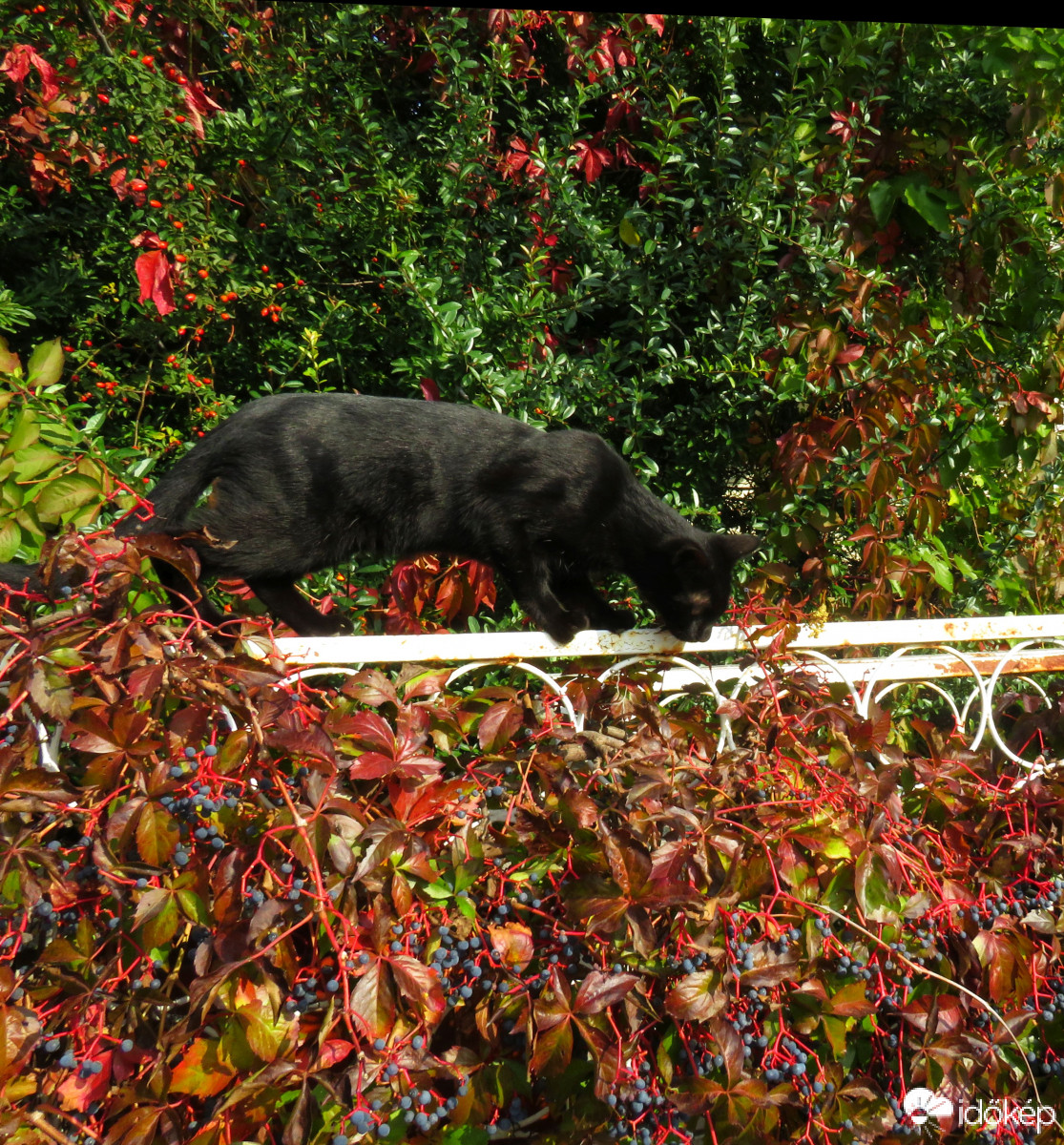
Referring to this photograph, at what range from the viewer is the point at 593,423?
3.04 m

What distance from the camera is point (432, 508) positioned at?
2316 millimetres

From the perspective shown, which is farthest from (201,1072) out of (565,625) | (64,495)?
(565,625)

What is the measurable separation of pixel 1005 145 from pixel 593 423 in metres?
1.52

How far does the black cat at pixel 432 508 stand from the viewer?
6.98 ft

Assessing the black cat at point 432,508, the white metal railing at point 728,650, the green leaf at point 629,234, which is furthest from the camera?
the green leaf at point 629,234

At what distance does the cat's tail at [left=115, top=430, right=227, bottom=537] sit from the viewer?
6.54ft

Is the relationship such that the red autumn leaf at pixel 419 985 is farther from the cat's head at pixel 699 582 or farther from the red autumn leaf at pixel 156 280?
the red autumn leaf at pixel 156 280

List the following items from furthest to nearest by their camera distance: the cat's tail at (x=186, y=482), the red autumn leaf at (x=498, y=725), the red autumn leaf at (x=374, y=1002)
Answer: the cat's tail at (x=186, y=482) → the red autumn leaf at (x=498, y=725) → the red autumn leaf at (x=374, y=1002)

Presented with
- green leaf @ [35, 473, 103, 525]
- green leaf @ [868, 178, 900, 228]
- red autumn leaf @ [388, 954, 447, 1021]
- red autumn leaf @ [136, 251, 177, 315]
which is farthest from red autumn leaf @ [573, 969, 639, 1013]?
green leaf @ [868, 178, 900, 228]

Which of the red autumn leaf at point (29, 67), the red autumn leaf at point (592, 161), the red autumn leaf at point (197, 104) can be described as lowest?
the red autumn leaf at point (592, 161)

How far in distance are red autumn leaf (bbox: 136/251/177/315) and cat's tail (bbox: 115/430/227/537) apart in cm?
58

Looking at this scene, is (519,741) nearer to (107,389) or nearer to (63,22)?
(107,389)

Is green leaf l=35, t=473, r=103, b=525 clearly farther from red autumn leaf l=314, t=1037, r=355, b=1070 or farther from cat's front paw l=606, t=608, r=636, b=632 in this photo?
cat's front paw l=606, t=608, r=636, b=632

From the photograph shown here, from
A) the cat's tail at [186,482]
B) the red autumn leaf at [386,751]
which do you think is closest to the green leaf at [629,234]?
the cat's tail at [186,482]
